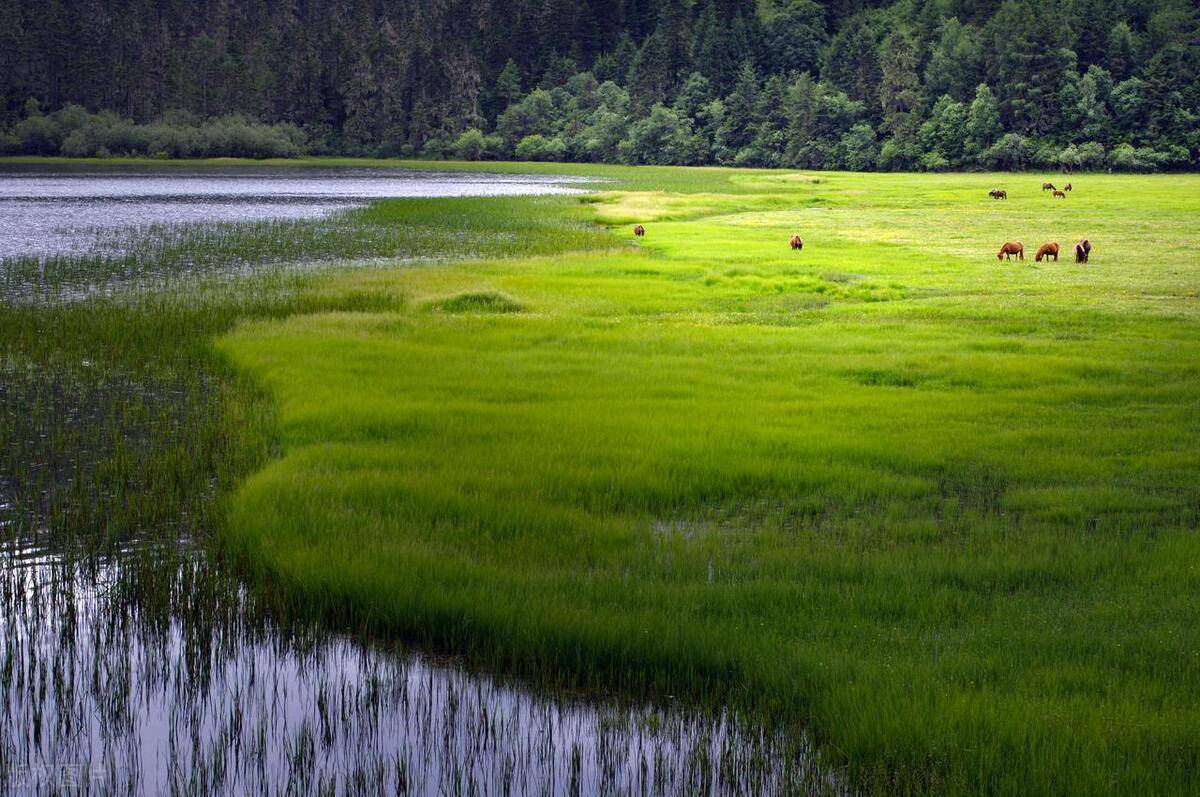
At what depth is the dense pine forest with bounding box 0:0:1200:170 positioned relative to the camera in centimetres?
12300

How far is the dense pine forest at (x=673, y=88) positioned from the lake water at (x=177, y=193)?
34.4 metres

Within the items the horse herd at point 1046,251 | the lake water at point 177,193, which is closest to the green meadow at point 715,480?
the horse herd at point 1046,251

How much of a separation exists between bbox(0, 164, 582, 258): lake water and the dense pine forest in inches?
1356

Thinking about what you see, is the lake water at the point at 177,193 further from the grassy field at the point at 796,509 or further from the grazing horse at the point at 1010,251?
the grazing horse at the point at 1010,251

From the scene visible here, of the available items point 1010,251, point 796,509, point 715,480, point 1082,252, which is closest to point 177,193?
point 1010,251

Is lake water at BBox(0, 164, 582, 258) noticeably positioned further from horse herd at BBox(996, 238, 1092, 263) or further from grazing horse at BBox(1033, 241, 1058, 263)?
grazing horse at BBox(1033, 241, 1058, 263)

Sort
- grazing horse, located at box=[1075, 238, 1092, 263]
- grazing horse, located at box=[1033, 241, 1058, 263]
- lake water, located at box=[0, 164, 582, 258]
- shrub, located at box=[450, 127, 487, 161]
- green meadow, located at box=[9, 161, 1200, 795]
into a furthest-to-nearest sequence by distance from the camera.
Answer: shrub, located at box=[450, 127, 487, 161]
lake water, located at box=[0, 164, 582, 258]
grazing horse, located at box=[1033, 241, 1058, 263]
grazing horse, located at box=[1075, 238, 1092, 263]
green meadow, located at box=[9, 161, 1200, 795]

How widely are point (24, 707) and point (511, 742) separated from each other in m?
3.26

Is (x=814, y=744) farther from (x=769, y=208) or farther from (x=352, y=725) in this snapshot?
(x=769, y=208)

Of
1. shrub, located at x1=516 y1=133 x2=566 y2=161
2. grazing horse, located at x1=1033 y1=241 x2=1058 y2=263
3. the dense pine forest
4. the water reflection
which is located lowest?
the water reflection

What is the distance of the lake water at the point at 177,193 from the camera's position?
48281 mm

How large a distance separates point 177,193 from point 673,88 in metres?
104

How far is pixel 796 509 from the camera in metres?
12.2

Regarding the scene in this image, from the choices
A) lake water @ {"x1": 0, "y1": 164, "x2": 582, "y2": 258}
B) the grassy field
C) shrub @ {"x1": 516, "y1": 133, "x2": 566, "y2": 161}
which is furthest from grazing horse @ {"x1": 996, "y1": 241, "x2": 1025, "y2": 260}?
shrub @ {"x1": 516, "y1": 133, "x2": 566, "y2": 161}
